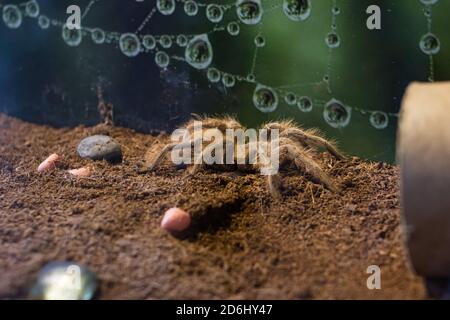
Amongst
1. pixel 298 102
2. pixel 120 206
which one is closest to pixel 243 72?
pixel 298 102

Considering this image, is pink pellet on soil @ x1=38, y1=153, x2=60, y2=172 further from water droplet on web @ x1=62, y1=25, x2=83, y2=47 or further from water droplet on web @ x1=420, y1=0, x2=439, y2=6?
water droplet on web @ x1=420, y1=0, x2=439, y2=6

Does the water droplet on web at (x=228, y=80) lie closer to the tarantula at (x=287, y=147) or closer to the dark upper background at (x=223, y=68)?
the dark upper background at (x=223, y=68)

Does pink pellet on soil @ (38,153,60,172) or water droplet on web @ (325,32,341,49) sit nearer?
water droplet on web @ (325,32,341,49)

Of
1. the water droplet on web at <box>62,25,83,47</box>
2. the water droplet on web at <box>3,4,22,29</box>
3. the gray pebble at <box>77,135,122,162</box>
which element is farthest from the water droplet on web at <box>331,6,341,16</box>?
the water droplet on web at <box>3,4,22,29</box>

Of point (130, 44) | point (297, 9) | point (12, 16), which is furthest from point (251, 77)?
point (12, 16)

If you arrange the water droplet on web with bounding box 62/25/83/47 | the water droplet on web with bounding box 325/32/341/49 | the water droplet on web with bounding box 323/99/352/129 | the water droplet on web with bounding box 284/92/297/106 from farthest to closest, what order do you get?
1. the water droplet on web with bounding box 62/25/83/47
2. the water droplet on web with bounding box 284/92/297/106
3. the water droplet on web with bounding box 323/99/352/129
4. the water droplet on web with bounding box 325/32/341/49
